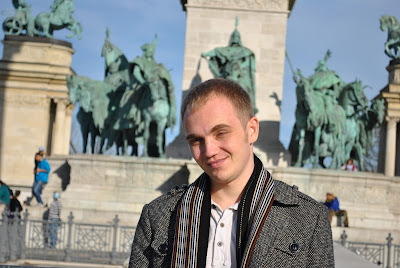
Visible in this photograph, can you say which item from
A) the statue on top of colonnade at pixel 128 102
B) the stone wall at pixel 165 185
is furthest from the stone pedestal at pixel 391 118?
the stone wall at pixel 165 185

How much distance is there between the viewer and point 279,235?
233 cm

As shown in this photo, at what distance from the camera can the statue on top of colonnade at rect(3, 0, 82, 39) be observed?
41.3 meters

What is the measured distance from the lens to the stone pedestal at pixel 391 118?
4434 cm

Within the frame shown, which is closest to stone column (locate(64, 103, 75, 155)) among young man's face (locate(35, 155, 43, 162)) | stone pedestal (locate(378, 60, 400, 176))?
stone pedestal (locate(378, 60, 400, 176))

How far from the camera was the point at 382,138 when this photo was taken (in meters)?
47.4

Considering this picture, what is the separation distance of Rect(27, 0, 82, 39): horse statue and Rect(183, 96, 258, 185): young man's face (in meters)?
40.0

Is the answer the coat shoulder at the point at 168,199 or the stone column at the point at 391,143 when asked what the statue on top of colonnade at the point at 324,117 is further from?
the coat shoulder at the point at 168,199

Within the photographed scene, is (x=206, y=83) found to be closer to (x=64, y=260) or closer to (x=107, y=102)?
(x=64, y=260)

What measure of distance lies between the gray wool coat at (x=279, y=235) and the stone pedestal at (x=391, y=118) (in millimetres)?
42338

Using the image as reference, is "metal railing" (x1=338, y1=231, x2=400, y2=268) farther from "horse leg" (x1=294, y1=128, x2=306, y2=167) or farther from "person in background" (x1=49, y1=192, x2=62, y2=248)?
"horse leg" (x1=294, y1=128, x2=306, y2=167)

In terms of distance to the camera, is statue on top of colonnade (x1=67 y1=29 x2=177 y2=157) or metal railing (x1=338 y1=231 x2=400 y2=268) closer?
metal railing (x1=338 y1=231 x2=400 y2=268)

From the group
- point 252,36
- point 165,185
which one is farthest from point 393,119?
point 165,185

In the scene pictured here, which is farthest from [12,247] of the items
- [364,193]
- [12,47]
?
[12,47]

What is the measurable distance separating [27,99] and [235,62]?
21.9 metres
